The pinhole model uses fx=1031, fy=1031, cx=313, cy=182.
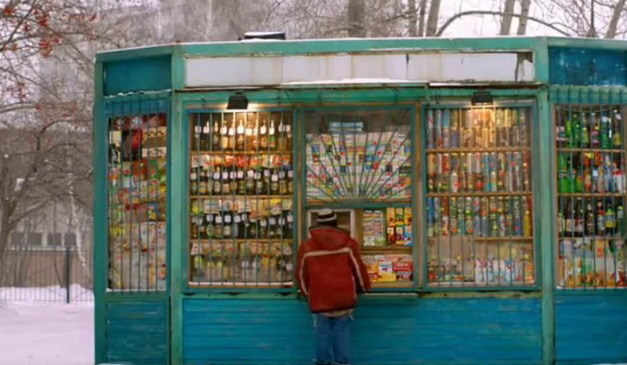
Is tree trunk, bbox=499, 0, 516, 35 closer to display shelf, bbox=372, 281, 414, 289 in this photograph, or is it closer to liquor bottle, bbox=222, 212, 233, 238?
display shelf, bbox=372, 281, 414, 289

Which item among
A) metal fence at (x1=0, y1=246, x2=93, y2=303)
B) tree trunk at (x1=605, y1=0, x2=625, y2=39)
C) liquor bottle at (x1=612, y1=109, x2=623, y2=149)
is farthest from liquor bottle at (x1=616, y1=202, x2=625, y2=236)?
metal fence at (x1=0, y1=246, x2=93, y2=303)

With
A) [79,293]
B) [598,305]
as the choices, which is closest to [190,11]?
[79,293]

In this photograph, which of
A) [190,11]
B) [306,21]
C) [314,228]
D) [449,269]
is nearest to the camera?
[314,228]

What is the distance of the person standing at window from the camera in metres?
9.34

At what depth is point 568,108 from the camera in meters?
10.2

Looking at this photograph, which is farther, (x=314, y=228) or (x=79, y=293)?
(x=79, y=293)

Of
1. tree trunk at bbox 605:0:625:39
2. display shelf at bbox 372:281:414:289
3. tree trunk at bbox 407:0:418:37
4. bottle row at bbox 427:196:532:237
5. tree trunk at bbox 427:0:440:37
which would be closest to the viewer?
display shelf at bbox 372:281:414:289

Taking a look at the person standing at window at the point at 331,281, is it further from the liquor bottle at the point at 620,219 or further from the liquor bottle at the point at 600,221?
the liquor bottle at the point at 620,219

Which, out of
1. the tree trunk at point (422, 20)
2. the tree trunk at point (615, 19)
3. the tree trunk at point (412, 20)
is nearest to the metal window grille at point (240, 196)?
the tree trunk at point (412, 20)

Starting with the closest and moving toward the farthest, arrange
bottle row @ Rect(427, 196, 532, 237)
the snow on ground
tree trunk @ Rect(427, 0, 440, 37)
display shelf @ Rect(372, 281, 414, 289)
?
display shelf @ Rect(372, 281, 414, 289) < bottle row @ Rect(427, 196, 532, 237) < the snow on ground < tree trunk @ Rect(427, 0, 440, 37)

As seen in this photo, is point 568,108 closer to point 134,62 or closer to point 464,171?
point 464,171

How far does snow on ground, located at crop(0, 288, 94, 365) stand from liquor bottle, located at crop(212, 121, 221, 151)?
9.31ft

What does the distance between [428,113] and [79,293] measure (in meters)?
21.1

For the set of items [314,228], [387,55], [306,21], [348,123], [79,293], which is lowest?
[79,293]
